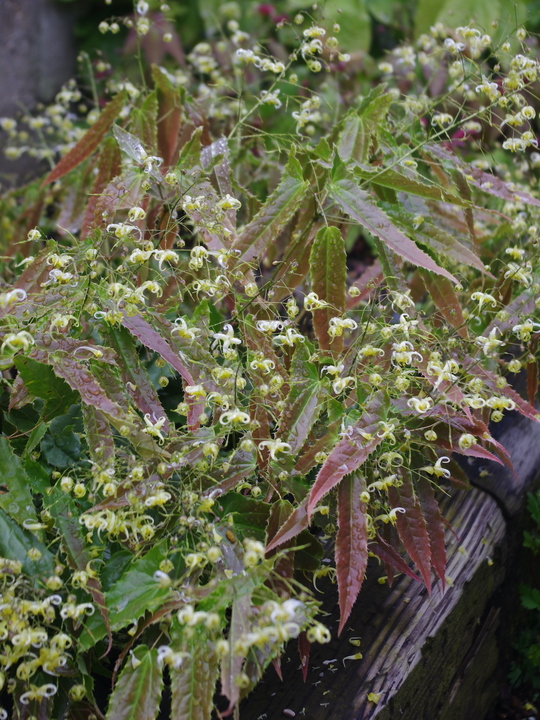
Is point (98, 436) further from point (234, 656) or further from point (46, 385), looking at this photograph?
point (234, 656)

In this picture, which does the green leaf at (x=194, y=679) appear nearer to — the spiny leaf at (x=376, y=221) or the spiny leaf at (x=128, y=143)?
the spiny leaf at (x=376, y=221)

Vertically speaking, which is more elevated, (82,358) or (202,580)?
(82,358)

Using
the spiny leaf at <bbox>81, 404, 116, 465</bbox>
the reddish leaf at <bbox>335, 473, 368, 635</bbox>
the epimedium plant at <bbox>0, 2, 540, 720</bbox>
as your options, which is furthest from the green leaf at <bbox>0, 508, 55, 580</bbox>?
the reddish leaf at <bbox>335, 473, 368, 635</bbox>

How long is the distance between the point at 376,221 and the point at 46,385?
0.48 metres

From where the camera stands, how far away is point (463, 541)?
42.4 inches

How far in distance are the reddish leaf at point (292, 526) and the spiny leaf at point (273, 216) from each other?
0.35m

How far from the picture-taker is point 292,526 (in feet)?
2.38

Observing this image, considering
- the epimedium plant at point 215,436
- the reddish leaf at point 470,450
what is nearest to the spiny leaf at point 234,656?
the epimedium plant at point 215,436

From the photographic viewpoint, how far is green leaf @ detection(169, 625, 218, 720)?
0.61 m

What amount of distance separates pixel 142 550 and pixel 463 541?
567 millimetres

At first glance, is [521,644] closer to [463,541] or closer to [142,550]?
[463,541]

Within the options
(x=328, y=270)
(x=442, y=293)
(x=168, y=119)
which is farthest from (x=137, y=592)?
(x=168, y=119)

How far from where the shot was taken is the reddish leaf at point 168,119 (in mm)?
1259

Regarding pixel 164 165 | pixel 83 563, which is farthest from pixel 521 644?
pixel 164 165
